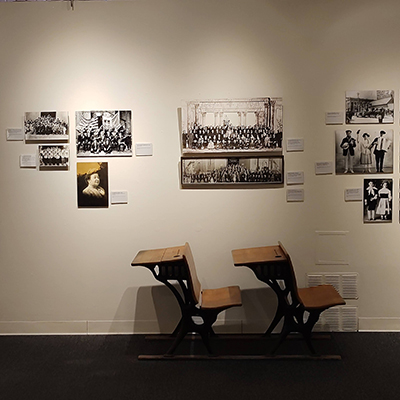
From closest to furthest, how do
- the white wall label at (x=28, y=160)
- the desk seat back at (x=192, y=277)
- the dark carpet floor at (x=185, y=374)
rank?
1. the dark carpet floor at (x=185, y=374)
2. the desk seat back at (x=192, y=277)
3. the white wall label at (x=28, y=160)

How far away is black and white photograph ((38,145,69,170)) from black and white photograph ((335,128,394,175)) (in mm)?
2606

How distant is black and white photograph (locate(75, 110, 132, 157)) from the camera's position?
3.89 m

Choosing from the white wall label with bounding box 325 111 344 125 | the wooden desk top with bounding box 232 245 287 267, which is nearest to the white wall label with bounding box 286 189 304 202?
the wooden desk top with bounding box 232 245 287 267

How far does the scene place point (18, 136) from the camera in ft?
12.9

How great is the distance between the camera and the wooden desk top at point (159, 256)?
335cm

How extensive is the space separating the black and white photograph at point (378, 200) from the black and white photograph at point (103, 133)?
7.62 feet

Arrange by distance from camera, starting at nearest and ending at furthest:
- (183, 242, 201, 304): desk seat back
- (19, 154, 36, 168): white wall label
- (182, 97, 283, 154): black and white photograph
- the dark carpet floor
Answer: the dark carpet floor, (183, 242, 201, 304): desk seat back, (182, 97, 283, 154): black and white photograph, (19, 154, 36, 168): white wall label

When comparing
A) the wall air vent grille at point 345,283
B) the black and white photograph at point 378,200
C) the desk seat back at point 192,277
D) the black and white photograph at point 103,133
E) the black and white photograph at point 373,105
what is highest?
the black and white photograph at point 373,105

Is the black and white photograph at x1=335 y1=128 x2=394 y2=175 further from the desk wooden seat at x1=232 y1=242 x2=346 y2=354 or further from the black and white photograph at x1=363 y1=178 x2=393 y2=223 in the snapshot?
the desk wooden seat at x1=232 y1=242 x2=346 y2=354

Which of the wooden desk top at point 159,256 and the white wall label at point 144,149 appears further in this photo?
the white wall label at point 144,149

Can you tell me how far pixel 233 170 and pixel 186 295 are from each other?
1253mm

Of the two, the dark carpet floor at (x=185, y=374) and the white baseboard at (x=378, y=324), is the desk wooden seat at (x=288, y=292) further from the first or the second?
the white baseboard at (x=378, y=324)

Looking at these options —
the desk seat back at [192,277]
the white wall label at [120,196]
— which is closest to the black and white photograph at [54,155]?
the white wall label at [120,196]

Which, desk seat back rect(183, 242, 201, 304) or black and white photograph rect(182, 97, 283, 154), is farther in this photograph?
black and white photograph rect(182, 97, 283, 154)
